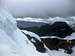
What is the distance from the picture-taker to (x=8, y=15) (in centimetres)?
259

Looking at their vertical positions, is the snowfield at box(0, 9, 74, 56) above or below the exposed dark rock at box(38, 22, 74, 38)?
below

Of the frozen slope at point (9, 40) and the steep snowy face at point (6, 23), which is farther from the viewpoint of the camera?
the steep snowy face at point (6, 23)

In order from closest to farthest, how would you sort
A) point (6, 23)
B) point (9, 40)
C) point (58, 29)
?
point (9, 40) → point (6, 23) → point (58, 29)

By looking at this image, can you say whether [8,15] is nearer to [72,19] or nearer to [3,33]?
[3,33]

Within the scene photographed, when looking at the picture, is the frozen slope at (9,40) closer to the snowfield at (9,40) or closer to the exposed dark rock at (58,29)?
the snowfield at (9,40)

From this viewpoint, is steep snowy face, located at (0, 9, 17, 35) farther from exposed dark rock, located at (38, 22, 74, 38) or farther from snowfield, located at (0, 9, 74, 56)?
exposed dark rock, located at (38, 22, 74, 38)

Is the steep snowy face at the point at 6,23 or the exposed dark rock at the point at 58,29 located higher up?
the exposed dark rock at the point at 58,29

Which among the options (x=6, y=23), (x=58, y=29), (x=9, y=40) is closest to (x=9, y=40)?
(x=9, y=40)

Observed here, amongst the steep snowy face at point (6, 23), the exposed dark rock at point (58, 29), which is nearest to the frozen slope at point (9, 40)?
the steep snowy face at point (6, 23)

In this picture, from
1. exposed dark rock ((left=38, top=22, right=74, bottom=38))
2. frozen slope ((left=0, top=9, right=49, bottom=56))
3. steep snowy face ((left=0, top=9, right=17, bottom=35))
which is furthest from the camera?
exposed dark rock ((left=38, top=22, right=74, bottom=38))

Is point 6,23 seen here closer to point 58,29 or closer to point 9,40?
point 9,40

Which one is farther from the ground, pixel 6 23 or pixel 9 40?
pixel 6 23

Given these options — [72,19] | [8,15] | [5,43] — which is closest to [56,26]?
[72,19]

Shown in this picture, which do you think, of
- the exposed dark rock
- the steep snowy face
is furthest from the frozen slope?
the exposed dark rock
